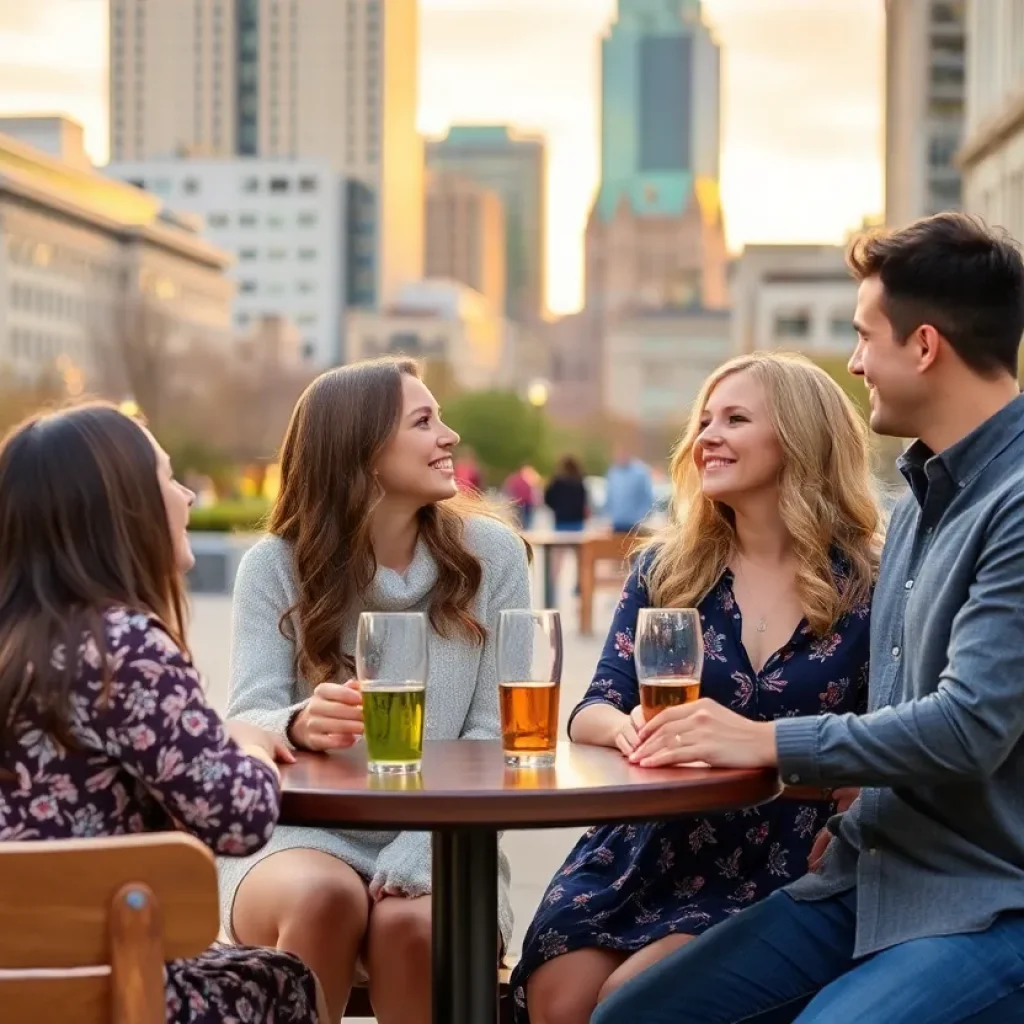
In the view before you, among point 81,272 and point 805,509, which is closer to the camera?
point 805,509

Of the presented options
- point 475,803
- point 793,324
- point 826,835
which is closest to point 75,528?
point 475,803

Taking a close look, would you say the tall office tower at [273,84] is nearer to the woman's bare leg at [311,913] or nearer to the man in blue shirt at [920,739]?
the woman's bare leg at [311,913]

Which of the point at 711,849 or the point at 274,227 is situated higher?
the point at 274,227

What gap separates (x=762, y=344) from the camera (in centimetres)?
10625

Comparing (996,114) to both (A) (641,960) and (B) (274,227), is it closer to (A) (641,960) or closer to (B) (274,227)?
(A) (641,960)

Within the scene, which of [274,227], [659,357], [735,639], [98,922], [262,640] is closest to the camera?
[98,922]

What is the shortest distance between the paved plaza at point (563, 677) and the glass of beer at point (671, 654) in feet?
3.64

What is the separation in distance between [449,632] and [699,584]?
0.58 metres

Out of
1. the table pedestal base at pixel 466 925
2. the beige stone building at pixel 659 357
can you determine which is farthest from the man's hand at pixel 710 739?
the beige stone building at pixel 659 357

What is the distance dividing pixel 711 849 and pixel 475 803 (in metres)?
0.91

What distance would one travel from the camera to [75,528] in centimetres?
249

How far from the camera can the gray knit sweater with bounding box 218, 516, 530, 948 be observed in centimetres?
352

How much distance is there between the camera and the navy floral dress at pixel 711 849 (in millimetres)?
3227

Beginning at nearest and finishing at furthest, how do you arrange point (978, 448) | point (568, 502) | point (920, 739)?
point (920, 739) < point (978, 448) < point (568, 502)
